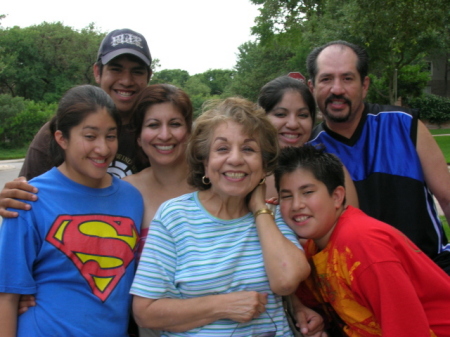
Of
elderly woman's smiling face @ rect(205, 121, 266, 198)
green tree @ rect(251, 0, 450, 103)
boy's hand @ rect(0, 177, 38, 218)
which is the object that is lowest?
boy's hand @ rect(0, 177, 38, 218)

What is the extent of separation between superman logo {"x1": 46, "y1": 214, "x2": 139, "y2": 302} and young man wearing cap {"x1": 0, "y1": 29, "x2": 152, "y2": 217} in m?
0.86

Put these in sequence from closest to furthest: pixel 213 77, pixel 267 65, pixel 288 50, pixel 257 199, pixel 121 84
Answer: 1. pixel 257 199
2. pixel 121 84
3. pixel 288 50
4. pixel 267 65
5. pixel 213 77

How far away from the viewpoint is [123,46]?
3.46 m

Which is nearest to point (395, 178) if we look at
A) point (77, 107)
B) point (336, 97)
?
point (336, 97)

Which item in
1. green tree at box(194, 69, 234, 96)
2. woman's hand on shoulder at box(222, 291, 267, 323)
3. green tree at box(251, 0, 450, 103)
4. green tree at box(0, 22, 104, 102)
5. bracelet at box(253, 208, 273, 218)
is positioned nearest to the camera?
woman's hand on shoulder at box(222, 291, 267, 323)

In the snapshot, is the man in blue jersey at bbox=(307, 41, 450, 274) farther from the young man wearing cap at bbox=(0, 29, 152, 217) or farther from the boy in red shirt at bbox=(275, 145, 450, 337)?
the young man wearing cap at bbox=(0, 29, 152, 217)

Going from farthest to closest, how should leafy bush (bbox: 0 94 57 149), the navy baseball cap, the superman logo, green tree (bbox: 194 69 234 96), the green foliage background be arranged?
green tree (bbox: 194 69 234 96), leafy bush (bbox: 0 94 57 149), the green foliage background, the navy baseball cap, the superman logo

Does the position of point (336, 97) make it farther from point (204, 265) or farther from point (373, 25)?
point (373, 25)

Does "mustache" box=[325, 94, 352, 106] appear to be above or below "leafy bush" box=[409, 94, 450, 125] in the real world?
below

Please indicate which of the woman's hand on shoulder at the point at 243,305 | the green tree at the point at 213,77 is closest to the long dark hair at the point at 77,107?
the woman's hand on shoulder at the point at 243,305

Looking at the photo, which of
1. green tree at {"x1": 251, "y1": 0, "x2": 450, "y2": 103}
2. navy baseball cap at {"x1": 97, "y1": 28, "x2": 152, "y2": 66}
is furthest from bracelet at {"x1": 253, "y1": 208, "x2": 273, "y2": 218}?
green tree at {"x1": 251, "y1": 0, "x2": 450, "y2": 103}

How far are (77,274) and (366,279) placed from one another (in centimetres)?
143

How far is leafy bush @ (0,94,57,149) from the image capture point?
1129 inches

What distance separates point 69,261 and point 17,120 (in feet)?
101
